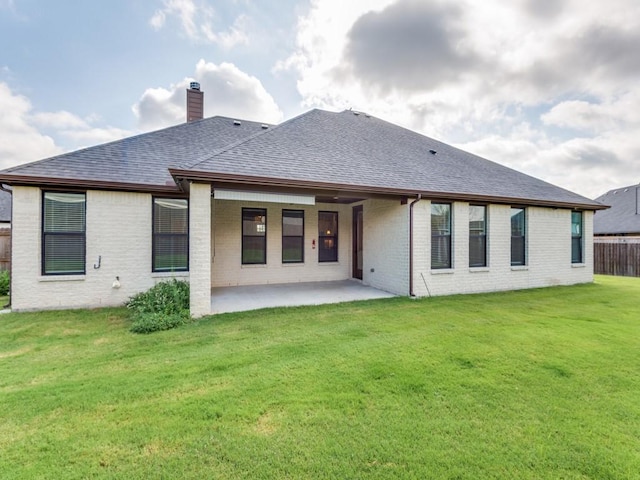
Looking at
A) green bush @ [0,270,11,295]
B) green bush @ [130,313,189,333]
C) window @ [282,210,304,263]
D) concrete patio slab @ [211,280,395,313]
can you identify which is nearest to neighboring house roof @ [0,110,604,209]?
window @ [282,210,304,263]

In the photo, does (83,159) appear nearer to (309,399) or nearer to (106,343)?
(106,343)

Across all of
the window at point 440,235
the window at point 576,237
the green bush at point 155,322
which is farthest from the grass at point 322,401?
the window at point 576,237

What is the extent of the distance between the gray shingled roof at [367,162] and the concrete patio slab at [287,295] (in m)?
2.98

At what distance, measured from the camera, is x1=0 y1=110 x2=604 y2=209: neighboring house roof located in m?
6.62

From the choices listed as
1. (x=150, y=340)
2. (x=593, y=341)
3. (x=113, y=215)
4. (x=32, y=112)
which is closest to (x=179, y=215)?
(x=113, y=215)

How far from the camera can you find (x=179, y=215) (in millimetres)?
7750

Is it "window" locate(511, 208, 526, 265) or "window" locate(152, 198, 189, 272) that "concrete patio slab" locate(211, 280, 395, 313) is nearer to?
"window" locate(152, 198, 189, 272)

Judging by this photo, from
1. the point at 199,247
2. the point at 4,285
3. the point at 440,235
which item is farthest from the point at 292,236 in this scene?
the point at 4,285

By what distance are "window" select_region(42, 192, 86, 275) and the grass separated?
1689 millimetres

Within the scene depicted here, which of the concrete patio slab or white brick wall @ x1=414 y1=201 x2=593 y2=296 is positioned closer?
the concrete patio slab

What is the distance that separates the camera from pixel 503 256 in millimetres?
9258

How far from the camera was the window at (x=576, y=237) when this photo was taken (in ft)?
35.4

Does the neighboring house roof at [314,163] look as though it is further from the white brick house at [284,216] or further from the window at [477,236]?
the window at [477,236]

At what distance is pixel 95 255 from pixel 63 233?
809 mm
